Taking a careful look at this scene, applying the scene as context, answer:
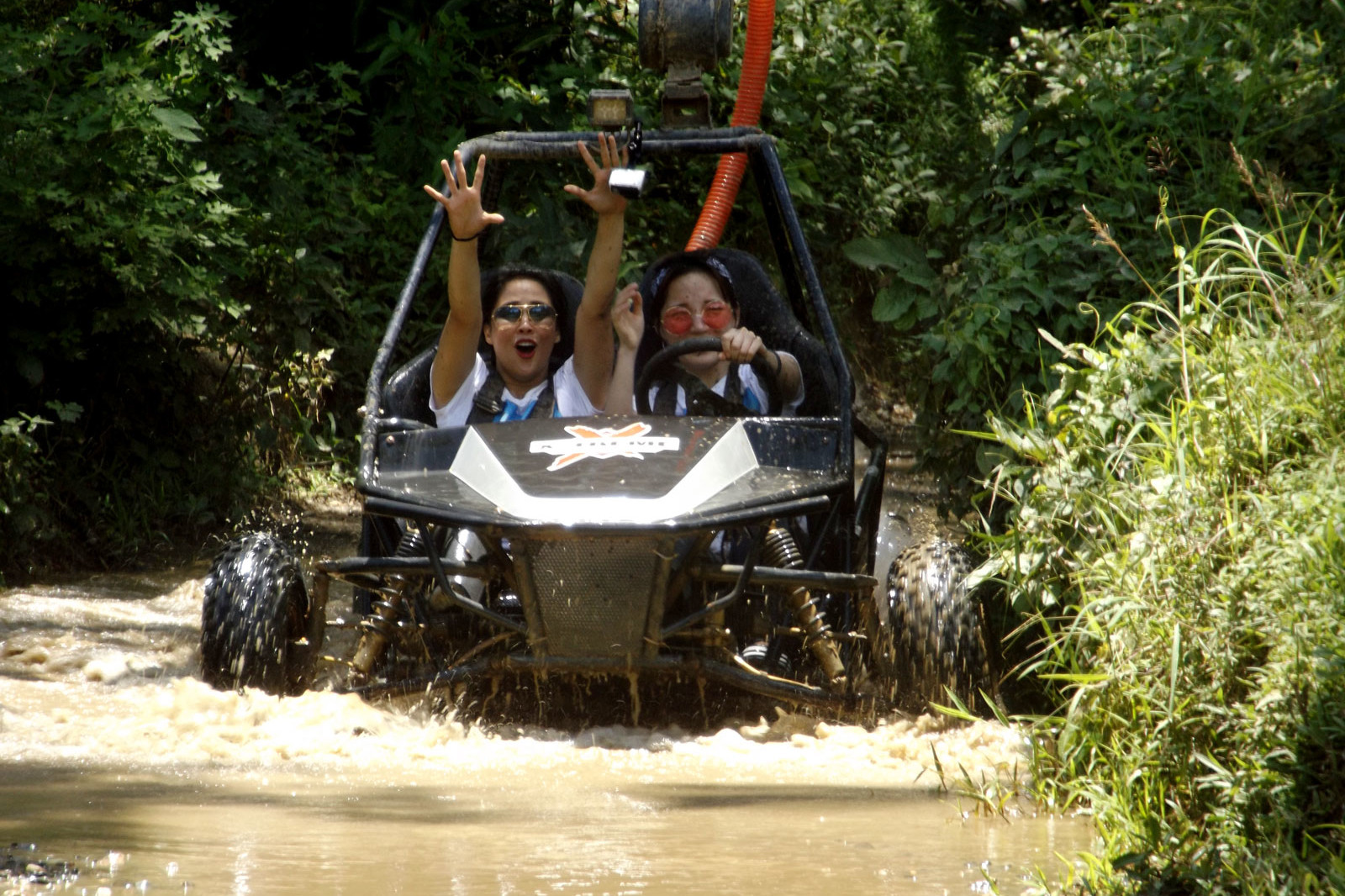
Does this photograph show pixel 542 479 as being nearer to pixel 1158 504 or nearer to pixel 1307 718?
pixel 1158 504

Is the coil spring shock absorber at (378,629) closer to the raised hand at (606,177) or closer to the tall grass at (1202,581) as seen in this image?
the raised hand at (606,177)

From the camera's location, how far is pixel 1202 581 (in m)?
2.77

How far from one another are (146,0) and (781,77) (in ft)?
9.80

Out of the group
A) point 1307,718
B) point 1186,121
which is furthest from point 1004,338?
point 1307,718

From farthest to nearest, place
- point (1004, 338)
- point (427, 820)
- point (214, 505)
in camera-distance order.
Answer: point (214, 505)
point (1004, 338)
point (427, 820)

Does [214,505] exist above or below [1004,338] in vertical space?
below

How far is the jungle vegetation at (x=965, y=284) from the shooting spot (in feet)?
8.59

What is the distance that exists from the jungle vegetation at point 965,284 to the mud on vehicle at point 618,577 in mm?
368

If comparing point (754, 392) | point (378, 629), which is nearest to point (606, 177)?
point (754, 392)

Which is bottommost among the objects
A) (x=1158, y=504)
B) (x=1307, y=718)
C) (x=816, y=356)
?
(x=1307, y=718)

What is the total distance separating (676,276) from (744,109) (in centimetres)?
93

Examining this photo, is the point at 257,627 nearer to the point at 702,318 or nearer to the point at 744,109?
the point at 702,318

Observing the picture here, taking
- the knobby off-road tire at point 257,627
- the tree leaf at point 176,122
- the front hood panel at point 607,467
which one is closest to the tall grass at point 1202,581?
the front hood panel at point 607,467

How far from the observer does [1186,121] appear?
435cm
